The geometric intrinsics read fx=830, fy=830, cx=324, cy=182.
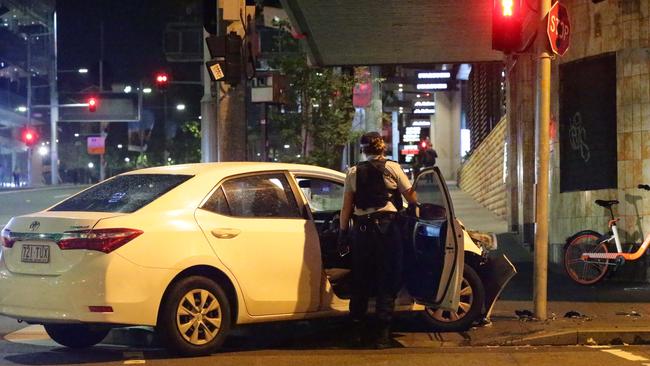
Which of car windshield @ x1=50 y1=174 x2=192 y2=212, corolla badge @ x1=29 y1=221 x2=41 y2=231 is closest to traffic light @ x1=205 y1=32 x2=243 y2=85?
car windshield @ x1=50 y1=174 x2=192 y2=212

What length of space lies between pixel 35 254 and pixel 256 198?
178cm

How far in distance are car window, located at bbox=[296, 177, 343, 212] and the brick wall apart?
7816mm

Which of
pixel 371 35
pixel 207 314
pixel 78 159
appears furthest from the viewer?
pixel 78 159

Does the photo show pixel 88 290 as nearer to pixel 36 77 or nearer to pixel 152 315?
pixel 152 315

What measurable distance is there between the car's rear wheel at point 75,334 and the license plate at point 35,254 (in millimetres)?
764

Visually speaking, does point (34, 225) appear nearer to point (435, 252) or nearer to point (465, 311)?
point (435, 252)

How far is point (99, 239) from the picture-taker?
5.92 meters

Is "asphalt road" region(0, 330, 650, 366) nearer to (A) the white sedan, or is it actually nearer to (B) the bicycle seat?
(A) the white sedan

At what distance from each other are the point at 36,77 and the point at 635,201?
5996cm

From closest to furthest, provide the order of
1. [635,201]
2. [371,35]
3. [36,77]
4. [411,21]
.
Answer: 1. [635,201]
2. [411,21]
3. [371,35]
4. [36,77]

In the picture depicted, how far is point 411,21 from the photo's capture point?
42.8 ft

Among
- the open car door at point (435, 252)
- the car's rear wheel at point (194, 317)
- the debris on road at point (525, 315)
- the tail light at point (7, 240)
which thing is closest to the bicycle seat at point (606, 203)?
the debris on road at point (525, 315)

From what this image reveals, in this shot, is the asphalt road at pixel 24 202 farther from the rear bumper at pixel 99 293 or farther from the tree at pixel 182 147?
the tree at pixel 182 147

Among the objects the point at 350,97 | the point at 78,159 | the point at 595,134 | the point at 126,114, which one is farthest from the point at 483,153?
the point at 78,159
